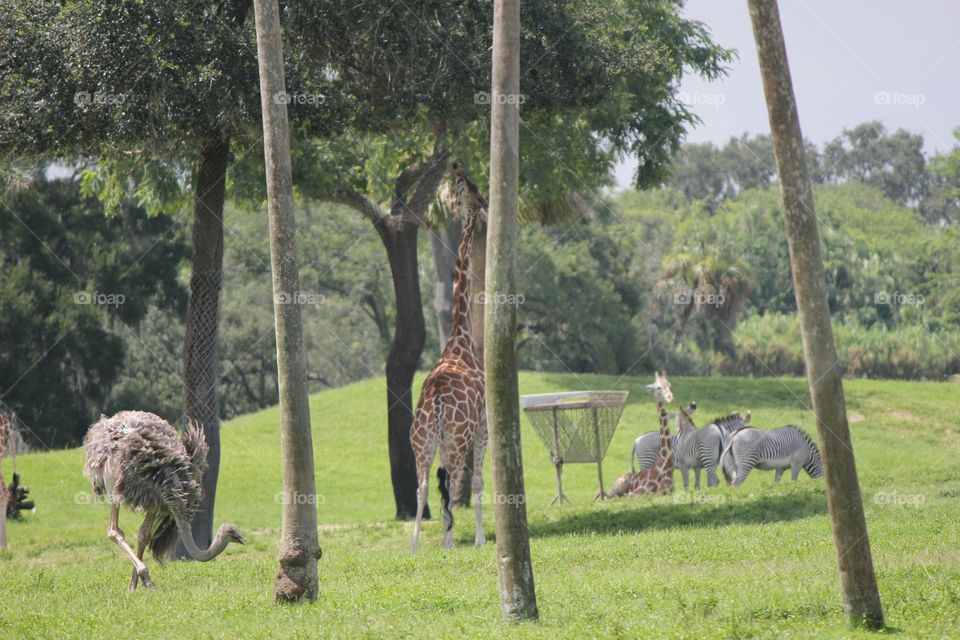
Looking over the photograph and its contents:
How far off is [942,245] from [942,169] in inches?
501

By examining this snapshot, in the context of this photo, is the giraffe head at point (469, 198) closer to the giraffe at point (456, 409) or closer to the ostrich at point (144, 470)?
the giraffe at point (456, 409)

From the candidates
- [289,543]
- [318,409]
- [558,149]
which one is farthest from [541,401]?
[318,409]

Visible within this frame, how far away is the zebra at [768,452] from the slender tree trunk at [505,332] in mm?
14811

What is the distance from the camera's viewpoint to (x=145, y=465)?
587 inches

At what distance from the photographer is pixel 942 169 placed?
2298 inches

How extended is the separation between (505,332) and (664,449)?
13849mm

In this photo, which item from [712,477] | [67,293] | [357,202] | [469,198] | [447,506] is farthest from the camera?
[67,293]

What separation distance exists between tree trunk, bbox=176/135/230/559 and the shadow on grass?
5207 mm

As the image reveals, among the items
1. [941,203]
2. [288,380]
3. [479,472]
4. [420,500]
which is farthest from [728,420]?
[941,203]

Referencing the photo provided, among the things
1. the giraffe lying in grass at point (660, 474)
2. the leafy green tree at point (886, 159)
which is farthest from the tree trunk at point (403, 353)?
the leafy green tree at point (886, 159)

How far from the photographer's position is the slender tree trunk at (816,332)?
990 cm

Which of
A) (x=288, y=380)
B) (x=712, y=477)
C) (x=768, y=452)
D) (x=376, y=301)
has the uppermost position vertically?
(x=376, y=301)

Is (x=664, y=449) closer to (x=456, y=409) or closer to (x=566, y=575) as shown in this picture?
(x=456, y=409)

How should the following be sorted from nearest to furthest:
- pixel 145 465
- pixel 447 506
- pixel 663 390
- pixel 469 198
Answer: pixel 145 465 → pixel 447 506 → pixel 469 198 → pixel 663 390
